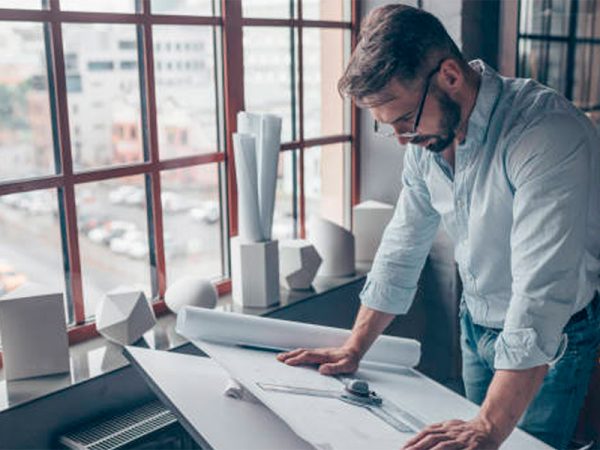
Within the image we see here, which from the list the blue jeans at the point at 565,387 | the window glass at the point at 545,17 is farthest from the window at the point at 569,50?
the blue jeans at the point at 565,387

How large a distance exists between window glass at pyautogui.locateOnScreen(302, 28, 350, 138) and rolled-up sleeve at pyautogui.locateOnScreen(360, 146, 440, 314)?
3.72 feet

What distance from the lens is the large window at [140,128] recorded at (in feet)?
6.46

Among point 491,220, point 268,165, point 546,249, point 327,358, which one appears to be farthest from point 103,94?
point 546,249

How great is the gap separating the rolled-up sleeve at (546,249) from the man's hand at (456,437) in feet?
0.41

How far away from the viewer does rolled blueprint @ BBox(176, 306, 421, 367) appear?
1489 millimetres

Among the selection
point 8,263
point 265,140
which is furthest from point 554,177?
point 8,263

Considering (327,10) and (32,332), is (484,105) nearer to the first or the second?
(32,332)

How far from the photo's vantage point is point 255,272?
91.7 inches

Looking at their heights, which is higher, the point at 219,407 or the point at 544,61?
the point at 544,61

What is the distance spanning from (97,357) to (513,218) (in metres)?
1.23

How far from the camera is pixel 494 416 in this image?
119 cm

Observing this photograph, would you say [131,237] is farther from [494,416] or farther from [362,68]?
[494,416]

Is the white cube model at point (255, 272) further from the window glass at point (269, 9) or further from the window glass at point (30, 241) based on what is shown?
the window glass at point (269, 9)

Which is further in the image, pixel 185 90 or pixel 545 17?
pixel 545 17
